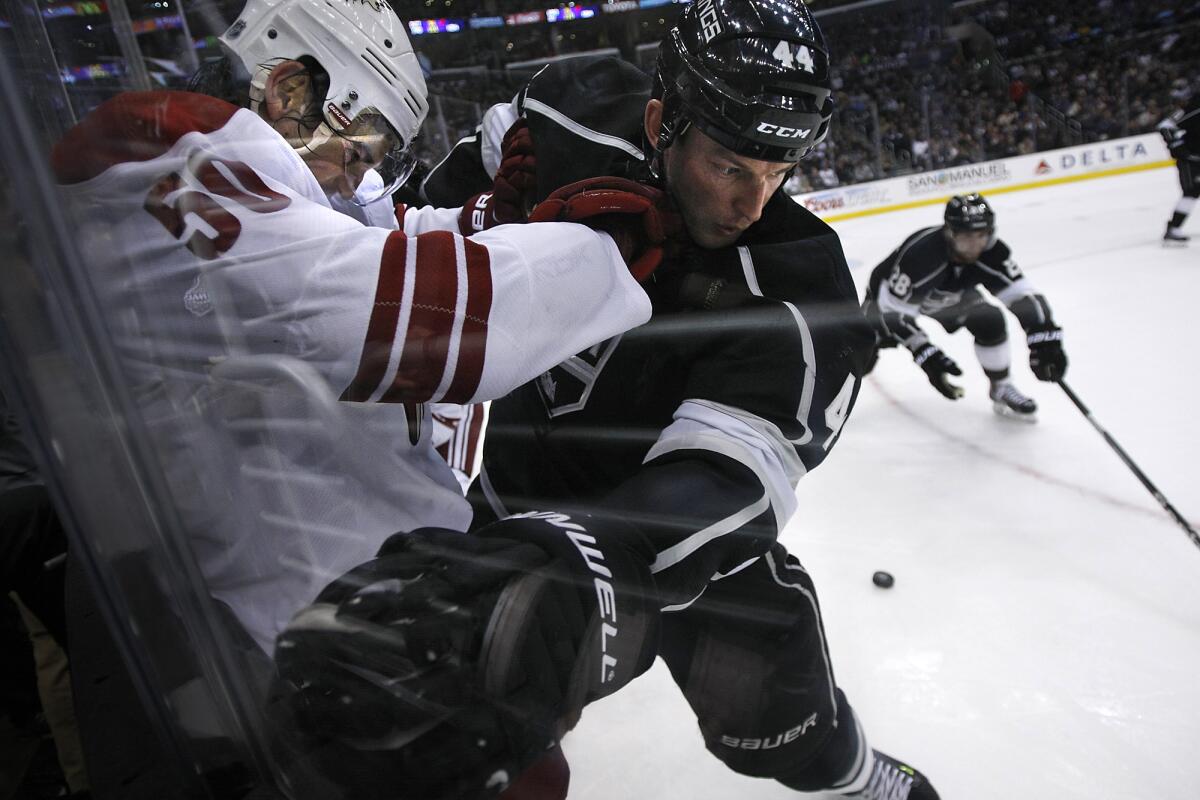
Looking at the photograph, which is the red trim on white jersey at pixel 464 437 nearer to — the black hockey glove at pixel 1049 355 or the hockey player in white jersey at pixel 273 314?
the hockey player in white jersey at pixel 273 314

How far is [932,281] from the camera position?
9.24 feet

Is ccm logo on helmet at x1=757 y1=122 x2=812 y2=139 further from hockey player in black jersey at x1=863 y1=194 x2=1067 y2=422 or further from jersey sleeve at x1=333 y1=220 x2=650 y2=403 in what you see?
hockey player in black jersey at x1=863 y1=194 x2=1067 y2=422

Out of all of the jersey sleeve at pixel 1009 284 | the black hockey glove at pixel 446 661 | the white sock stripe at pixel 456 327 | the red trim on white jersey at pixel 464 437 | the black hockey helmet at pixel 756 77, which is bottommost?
the jersey sleeve at pixel 1009 284

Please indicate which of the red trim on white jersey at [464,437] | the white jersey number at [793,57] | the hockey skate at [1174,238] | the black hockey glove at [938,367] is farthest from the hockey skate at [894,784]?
the hockey skate at [1174,238]

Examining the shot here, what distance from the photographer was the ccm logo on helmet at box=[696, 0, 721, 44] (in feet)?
2.16

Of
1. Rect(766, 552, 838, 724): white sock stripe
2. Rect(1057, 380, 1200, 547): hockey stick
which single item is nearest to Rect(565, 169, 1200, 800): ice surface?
Rect(1057, 380, 1200, 547): hockey stick

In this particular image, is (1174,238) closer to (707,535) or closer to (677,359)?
(677,359)

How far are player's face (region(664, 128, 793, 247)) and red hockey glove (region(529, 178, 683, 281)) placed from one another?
0.26 ft

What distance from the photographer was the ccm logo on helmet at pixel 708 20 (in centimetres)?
66

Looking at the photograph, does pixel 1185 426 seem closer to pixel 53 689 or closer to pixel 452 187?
pixel 452 187

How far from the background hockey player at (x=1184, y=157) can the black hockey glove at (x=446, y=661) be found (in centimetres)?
509

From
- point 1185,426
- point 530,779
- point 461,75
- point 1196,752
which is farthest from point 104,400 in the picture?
point 1185,426

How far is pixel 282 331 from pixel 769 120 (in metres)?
0.46

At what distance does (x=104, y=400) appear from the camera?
11.6 inches
